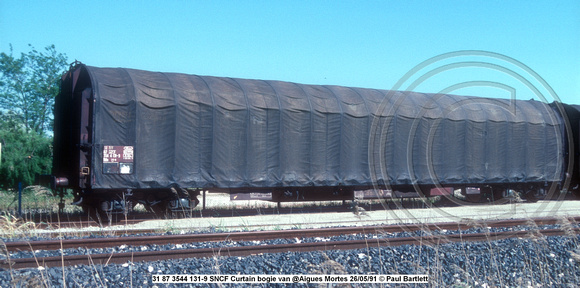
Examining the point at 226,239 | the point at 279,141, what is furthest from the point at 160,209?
the point at 226,239

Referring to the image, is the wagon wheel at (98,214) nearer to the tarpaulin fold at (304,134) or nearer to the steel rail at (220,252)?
the tarpaulin fold at (304,134)

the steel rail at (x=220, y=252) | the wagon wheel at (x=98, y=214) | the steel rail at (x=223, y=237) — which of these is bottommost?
the wagon wheel at (x=98, y=214)

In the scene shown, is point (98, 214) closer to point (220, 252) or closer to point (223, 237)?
point (223, 237)

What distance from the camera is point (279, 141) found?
12938 millimetres

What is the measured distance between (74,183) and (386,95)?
30.7 ft

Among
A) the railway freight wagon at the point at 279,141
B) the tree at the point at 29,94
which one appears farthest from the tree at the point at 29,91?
the railway freight wagon at the point at 279,141

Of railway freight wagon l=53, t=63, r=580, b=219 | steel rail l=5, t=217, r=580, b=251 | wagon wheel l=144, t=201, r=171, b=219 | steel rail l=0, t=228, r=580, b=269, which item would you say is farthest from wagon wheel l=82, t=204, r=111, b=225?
steel rail l=0, t=228, r=580, b=269

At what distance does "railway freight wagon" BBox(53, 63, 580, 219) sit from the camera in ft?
37.9

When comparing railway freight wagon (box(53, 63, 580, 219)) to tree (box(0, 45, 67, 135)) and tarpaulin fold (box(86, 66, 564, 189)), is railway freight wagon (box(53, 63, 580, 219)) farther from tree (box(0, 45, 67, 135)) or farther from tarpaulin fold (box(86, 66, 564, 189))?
tree (box(0, 45, 67, 135))

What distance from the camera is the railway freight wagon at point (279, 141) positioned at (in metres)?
11.5

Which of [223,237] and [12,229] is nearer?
[223,237]

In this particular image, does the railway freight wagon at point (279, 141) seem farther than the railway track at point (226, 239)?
Yes

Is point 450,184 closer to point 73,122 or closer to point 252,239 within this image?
point 252,239

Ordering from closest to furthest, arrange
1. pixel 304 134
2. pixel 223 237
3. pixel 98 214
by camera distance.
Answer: pixel 223 237 < pixel 98 214 < pixel 304 134
